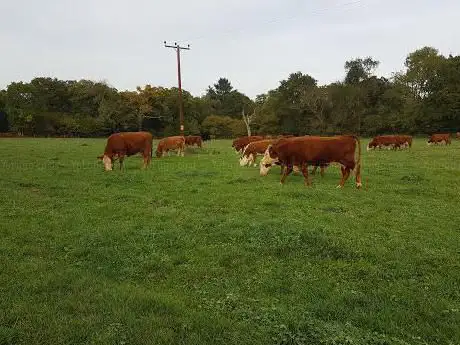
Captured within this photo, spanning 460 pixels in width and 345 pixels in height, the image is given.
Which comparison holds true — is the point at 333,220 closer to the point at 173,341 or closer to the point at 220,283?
the point at 220,283

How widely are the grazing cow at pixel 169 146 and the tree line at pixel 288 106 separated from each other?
4482cm

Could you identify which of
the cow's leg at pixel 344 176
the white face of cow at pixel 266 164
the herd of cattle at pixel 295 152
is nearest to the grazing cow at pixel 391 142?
the herd of cattle at pixel 295 152

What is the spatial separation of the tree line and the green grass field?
57.9 m

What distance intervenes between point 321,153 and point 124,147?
943 cm

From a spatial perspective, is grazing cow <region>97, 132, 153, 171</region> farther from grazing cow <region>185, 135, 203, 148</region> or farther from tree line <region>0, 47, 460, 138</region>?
tree line <region>0, 47, 460, 138</region>

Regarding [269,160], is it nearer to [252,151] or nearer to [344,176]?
[344,176]

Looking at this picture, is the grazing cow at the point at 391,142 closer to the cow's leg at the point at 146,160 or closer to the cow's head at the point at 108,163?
the cow's leg at the point at 146,160

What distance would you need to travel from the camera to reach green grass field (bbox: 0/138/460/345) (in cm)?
464

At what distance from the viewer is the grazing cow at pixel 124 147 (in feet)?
62.9

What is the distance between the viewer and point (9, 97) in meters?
78.8

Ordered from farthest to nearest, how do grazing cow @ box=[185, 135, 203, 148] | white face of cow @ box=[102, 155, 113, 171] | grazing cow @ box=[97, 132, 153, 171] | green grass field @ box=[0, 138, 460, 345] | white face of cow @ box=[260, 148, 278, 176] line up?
1. grazing cow @ box=[185, 135, 203, 148]
2. grazing cow @ box=[97, 132, 153, 171]
3. white face of cow @ box=[102, 155, 113, 171]
4. white face of cow @ box=[260, 148, 278, 176]
5. green grass field @ box=[0, 138, 460, 345]

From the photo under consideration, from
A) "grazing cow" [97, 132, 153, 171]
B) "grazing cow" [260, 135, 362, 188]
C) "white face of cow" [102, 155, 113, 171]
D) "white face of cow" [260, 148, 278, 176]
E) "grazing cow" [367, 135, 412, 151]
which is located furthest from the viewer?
"grazing cow" [367, 135, 412, 151]

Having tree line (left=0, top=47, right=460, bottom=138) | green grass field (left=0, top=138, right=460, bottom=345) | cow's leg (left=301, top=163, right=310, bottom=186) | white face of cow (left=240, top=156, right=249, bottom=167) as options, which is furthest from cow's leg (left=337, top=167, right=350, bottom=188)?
tree line (left=0, top=47, right=460, bottom=138)

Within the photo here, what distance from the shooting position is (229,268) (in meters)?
6.62
